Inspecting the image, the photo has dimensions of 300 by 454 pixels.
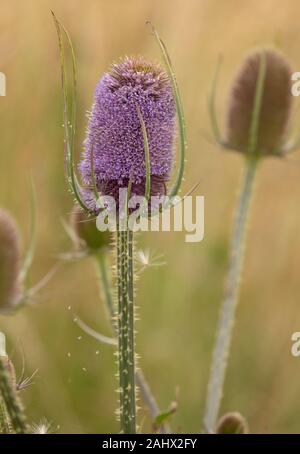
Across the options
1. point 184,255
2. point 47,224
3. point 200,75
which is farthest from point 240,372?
point 200,75

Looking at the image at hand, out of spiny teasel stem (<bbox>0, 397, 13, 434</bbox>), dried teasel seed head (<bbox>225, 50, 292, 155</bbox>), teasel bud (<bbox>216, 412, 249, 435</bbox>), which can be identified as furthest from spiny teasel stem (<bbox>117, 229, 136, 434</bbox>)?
dried teasel seed head (<bbox>225, 50, 292, 155</bbox>)

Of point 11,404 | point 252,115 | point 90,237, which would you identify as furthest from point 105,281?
point 11,404

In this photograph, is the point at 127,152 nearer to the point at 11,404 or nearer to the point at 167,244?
the point at 11,404

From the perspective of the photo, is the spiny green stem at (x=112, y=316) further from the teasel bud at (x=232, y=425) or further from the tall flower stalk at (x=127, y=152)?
the tall flower stalk at (x=127, y=152)

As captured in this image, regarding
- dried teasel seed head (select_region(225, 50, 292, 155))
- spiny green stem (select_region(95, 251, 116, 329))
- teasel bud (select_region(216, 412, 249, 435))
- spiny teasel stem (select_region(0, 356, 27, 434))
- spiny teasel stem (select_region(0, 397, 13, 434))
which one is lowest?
teasel bud (select_region(216, 412, 249, 435))

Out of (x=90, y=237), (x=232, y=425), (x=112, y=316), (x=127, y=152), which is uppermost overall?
(x=127, y=152)

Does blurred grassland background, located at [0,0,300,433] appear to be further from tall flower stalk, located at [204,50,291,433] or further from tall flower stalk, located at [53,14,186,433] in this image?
tall flower stalk, located at [53,14,186,433]

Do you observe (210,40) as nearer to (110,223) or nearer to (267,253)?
(267,253)
